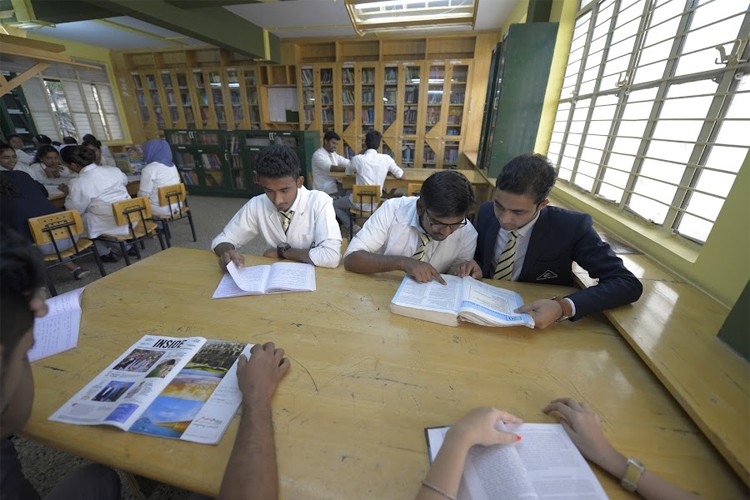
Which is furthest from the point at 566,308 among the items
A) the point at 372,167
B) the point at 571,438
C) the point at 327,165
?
the point at 327,165

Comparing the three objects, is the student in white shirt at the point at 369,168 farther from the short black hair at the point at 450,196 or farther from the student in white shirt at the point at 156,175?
the short black hair at the point at 450,196

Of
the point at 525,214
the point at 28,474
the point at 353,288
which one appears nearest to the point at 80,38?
the point at 28,474

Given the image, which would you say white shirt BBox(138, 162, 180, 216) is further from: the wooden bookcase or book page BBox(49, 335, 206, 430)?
book page BBox(49, 335, 206, 430)

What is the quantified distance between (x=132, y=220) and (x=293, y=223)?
7.07ft

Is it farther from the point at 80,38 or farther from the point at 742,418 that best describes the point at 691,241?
the point at 80,38

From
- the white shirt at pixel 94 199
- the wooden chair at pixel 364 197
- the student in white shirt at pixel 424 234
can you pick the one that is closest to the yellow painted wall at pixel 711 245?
the student in white shirt at pixel 424 234

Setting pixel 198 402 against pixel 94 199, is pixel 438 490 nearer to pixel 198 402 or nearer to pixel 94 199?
pixel 198 402

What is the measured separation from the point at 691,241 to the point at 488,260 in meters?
0.96

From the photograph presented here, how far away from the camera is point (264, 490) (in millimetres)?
561

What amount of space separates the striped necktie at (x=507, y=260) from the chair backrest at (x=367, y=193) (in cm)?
208

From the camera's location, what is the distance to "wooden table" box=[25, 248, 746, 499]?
2.03ft

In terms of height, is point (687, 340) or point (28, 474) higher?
point (687, 340)

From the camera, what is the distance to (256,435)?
0.64 m

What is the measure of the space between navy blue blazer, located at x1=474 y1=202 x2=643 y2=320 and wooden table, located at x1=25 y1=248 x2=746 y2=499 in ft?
0.38
